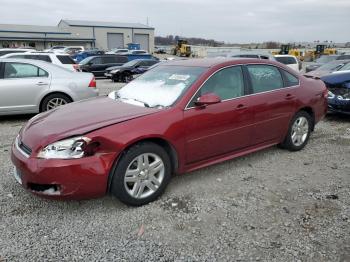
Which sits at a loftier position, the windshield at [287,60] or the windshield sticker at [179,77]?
the windshield sticker at [179,77]

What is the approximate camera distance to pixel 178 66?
4.73 m

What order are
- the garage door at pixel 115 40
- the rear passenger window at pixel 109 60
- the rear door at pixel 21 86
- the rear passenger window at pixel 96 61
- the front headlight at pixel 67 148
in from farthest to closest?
the garage door at pixel 115 40
the rear passenger window at pixel 109 60
the rear passenger window at pixel 96 61
the rear door at pixel 21 86
the front headlight at pixel 67 148

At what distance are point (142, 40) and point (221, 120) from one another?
74.0 metres

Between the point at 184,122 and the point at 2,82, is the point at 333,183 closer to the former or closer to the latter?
the point at 184,122

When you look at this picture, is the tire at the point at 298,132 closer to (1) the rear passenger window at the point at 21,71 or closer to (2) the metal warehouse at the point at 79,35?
(1) the rear passenger window at the point at 21,71

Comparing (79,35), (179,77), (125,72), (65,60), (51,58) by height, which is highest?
(79,35)

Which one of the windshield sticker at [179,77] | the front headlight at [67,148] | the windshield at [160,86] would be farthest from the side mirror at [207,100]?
the front headlight at [67,148]

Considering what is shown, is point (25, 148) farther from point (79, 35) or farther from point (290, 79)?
point (79, 35)

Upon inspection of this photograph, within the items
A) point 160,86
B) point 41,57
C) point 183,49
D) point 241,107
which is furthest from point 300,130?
point 183,49

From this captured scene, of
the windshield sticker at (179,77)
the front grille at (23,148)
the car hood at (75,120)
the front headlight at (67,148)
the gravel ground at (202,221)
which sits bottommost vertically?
the gravel ground at (202,221)

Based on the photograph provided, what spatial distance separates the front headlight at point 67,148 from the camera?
3285 millimetres

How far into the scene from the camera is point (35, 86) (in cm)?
738

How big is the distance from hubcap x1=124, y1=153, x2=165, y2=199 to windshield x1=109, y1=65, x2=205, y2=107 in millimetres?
697

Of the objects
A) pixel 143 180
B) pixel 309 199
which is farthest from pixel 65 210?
pixel 309 199
